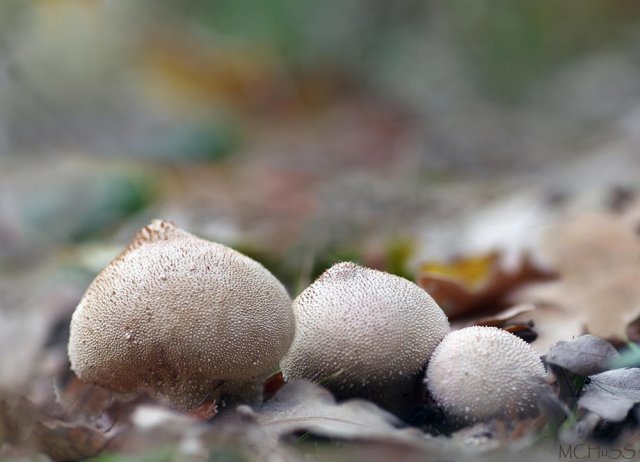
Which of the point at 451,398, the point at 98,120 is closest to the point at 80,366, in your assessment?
the point at 451,398

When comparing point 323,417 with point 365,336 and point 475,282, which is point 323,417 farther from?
point 475,282

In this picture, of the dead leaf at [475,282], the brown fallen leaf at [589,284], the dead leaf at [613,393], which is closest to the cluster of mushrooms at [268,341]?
the dead leaf at [613,393]

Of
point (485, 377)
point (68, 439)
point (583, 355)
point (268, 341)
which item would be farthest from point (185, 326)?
point (583, 355)

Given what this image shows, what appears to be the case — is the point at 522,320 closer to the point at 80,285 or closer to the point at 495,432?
the point at 495,432

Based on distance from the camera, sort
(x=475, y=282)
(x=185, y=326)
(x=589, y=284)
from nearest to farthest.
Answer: (x=185, y=326) < (x=589, y=284) < (x=475, y=282)

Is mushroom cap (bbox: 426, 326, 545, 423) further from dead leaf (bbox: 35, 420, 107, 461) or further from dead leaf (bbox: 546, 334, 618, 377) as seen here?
dead leaf (bbox: 35, 420, 107, 461)

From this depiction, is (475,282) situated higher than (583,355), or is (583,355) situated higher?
(583,355)
